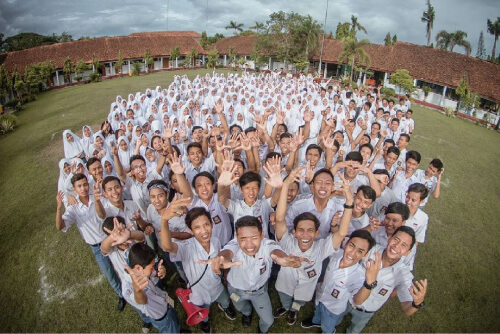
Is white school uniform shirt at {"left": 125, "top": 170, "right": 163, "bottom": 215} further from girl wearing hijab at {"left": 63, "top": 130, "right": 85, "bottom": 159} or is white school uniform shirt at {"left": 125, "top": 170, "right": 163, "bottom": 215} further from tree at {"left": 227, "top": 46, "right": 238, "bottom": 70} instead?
tree at {"left": 227, "top": 46, "right": 238, "bottom": 70}

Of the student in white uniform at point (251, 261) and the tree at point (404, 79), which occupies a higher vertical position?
the tree at point (404, 79)

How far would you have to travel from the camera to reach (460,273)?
4.61 meters

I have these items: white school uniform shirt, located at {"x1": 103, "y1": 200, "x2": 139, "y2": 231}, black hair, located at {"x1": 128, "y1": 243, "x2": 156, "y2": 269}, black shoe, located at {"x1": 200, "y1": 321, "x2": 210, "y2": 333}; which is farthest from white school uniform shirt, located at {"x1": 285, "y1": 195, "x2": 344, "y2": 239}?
white school uniform shirt, located at {"x1": 103, "y1": 200, "x2": 139, "y2": 231}

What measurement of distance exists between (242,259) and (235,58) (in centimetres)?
3859

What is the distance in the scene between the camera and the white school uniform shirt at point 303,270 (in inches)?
116

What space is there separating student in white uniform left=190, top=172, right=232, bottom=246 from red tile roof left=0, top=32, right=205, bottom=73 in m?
28.9

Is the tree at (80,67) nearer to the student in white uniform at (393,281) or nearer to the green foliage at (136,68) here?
the green foliage at (136,68)

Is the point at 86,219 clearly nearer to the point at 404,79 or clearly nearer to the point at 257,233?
the point at 257,233

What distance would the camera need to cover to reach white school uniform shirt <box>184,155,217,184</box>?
15.3ft

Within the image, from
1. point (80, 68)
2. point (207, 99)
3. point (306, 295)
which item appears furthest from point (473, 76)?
point (80, 68)

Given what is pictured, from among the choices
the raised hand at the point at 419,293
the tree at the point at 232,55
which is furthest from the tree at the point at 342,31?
the raised hand at the point at 419,293

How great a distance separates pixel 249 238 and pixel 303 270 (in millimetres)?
863

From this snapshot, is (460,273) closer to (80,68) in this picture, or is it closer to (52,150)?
(52,150)

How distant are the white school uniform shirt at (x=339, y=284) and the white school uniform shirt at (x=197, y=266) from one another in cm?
125
